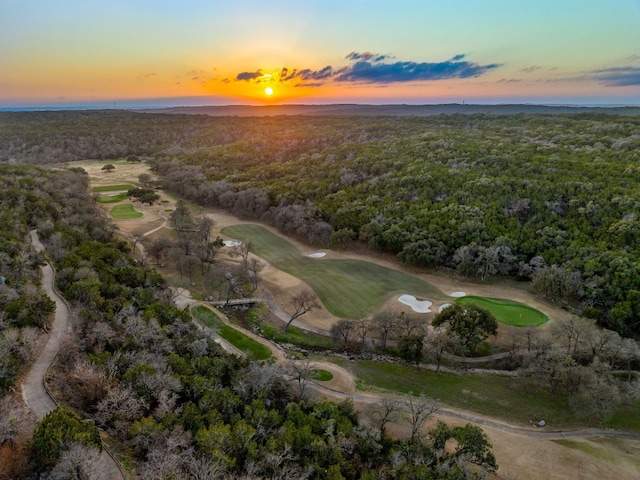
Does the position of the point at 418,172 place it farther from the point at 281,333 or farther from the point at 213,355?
the point at 213,355

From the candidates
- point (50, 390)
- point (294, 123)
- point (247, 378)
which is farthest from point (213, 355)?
point (294, 123)

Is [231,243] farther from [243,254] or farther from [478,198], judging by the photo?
[478,198]

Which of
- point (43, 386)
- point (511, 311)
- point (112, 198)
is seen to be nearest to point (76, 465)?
point (43, 386)

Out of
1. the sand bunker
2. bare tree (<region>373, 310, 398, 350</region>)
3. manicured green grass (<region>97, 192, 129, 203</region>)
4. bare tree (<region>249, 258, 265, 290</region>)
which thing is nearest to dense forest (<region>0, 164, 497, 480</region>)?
bare tree (<region>373, 310, 398, 350</region>)

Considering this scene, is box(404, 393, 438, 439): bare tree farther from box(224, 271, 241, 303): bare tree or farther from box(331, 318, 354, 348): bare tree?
box(224, 271, 241, 303): bare tree

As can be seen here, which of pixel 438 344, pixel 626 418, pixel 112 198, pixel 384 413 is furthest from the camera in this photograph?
pixel 112 198
